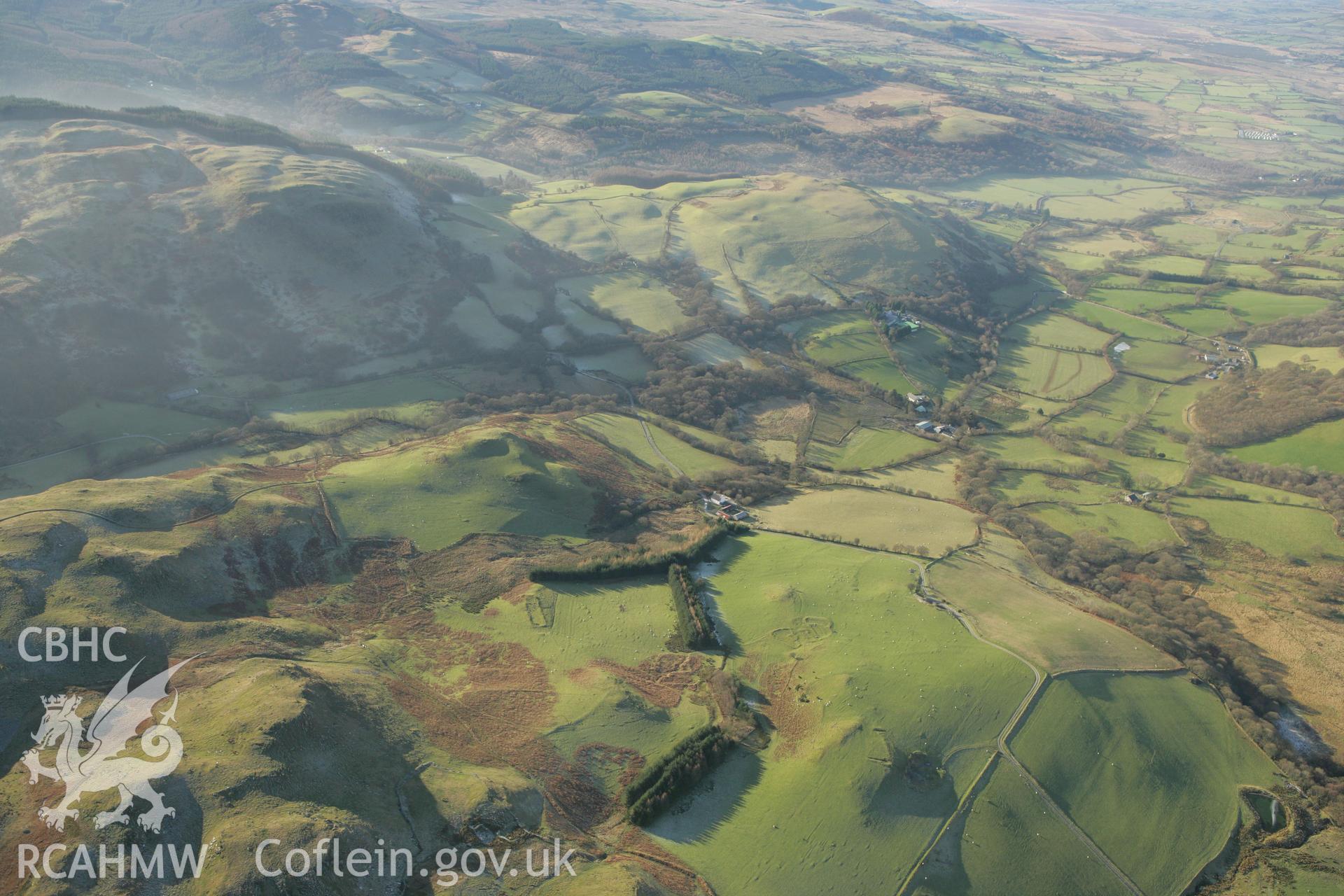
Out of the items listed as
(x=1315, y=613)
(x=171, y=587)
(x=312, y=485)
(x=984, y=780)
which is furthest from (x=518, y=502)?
(x=1315, y=613)

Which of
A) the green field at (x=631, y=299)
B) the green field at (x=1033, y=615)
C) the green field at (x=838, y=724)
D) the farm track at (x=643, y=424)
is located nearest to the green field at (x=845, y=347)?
the green field at (x=631, y=299)

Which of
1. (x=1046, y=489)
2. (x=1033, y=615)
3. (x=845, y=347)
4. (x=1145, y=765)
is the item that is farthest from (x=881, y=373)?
(x=1145, y=765)

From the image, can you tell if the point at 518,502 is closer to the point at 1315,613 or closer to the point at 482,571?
the point at 482,571

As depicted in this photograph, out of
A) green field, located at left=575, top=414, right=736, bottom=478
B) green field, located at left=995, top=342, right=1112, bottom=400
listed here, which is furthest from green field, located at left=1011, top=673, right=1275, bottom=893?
green field, located at left=995, top=342, right=1112, bottom=400

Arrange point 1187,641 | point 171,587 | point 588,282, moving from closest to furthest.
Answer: point 171,587 < point 1187,641 < point 588,282

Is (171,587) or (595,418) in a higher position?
(171,587)

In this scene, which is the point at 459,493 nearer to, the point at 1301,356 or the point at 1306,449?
the point at 1306,449
